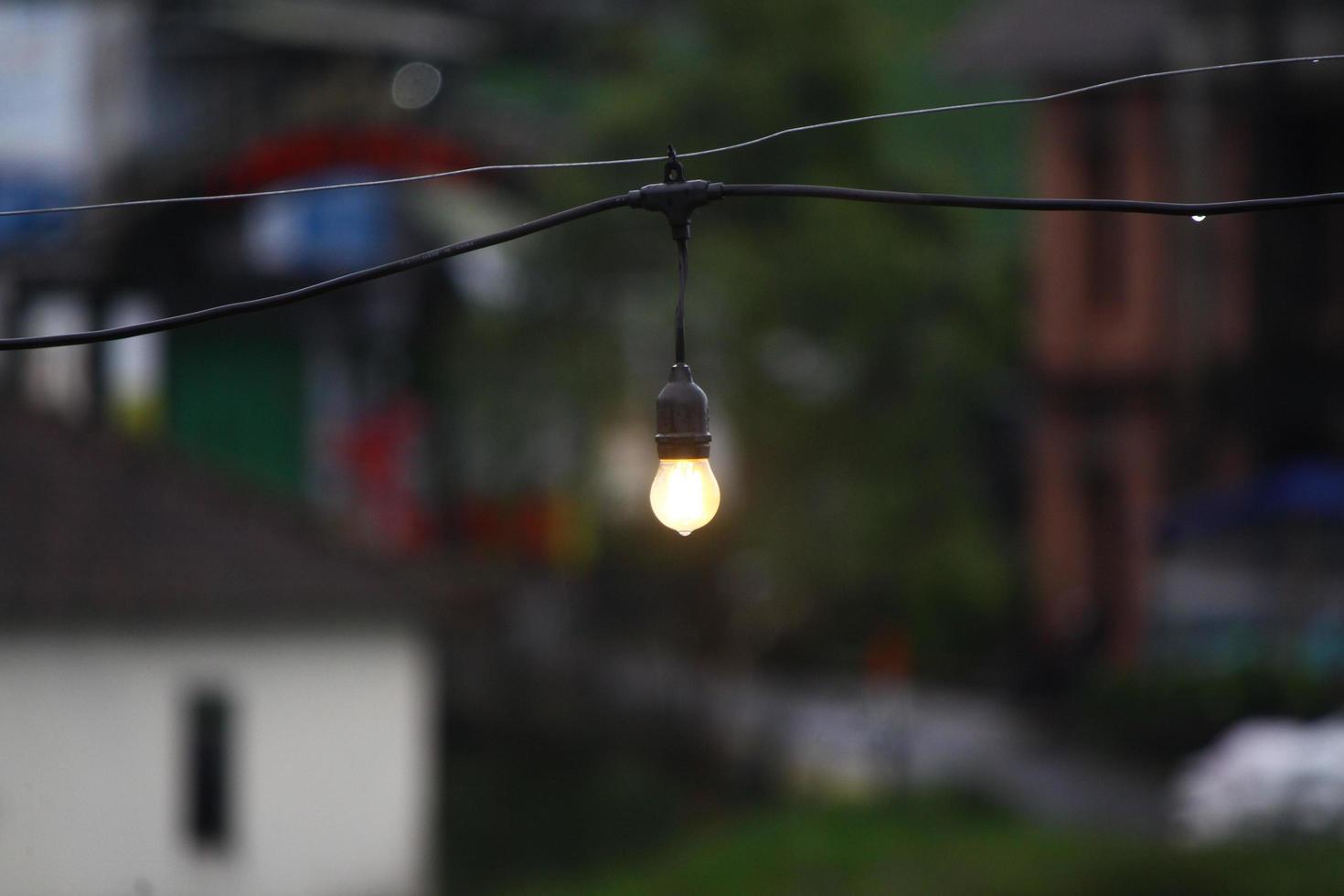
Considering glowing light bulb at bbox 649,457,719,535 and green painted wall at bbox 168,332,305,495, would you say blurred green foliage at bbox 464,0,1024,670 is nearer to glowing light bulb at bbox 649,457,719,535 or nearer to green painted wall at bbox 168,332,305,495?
green painted wall at bbox 168,332,305,495

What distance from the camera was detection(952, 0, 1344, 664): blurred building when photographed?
861 inches

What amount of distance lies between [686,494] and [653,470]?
16.9 metres

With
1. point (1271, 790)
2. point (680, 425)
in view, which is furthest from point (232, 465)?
point (680, 425)

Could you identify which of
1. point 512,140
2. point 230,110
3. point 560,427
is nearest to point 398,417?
point 560,427

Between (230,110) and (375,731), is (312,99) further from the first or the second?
(375,731)

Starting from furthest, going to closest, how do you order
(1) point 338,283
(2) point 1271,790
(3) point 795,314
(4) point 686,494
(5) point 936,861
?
(3) point 795,314, (2) point 1271,790, (5) point 936,861, (1) point 338,283, (4) point 686,494

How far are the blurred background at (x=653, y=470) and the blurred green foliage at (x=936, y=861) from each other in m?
0.08

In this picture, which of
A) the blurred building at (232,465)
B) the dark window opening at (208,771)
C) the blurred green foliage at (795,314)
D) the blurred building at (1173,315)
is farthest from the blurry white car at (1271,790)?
the dark window opening at (208,771)

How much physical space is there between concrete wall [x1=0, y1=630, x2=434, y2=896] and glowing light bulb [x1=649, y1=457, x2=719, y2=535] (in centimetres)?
1298

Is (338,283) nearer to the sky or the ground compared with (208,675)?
nearer to the sky

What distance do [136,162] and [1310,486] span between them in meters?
14.1

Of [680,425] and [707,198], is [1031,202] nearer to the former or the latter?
[707,198]

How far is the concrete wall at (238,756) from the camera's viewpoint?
17.5 m

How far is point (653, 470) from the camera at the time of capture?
22.4m
